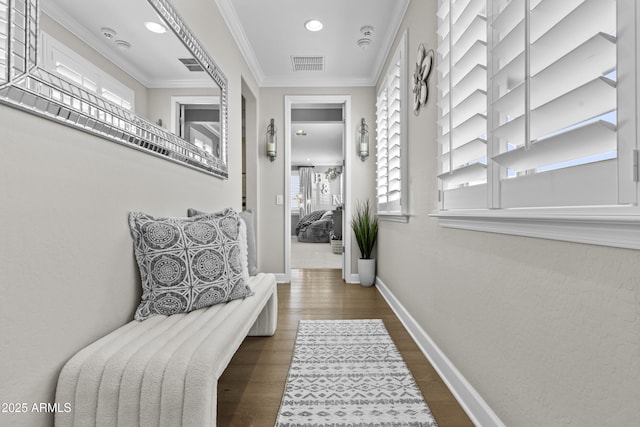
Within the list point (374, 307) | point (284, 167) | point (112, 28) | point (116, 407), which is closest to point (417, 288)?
point (374, 307)

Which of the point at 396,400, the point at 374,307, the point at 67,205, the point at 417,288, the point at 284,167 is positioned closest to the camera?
the point at 67,205

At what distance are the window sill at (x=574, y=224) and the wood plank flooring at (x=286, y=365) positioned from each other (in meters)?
0.85

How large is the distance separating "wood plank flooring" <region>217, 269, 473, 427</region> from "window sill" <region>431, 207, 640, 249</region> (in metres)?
0.85

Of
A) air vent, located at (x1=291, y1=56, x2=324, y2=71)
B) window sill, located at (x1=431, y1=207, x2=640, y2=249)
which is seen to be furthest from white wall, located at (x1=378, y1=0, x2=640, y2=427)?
air vent, located at (x1=291, y1=56, x2=324, y2=71)

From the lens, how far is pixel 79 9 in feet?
3.44

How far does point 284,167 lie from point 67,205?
312cm

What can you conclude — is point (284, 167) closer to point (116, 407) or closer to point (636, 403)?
point (116, 407)

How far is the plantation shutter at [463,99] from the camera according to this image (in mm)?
1303

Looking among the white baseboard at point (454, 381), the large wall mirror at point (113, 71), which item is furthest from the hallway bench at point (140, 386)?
the white baseboard at point (454, 381)

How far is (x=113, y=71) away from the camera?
124 cm

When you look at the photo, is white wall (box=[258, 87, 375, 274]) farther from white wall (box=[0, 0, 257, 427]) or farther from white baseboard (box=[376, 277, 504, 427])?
white wall (box=[0, 0, 257, 427])

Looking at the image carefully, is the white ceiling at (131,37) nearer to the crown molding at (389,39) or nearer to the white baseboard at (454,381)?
the crown molding at (389,39)

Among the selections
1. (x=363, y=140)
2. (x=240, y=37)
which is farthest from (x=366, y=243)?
(x=240, y=37)

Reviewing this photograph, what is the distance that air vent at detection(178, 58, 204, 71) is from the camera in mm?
1809
